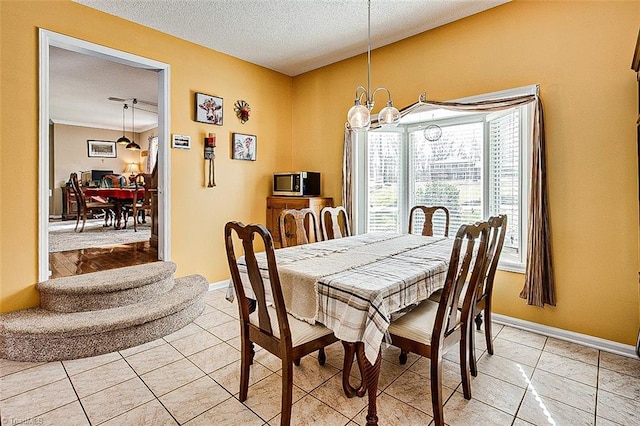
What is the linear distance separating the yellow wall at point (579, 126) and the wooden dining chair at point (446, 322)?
1341 millimetres

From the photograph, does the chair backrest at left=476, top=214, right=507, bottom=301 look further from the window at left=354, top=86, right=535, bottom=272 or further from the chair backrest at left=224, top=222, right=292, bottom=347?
the chair backrest at left=224, top=222, right=292, bottom=347

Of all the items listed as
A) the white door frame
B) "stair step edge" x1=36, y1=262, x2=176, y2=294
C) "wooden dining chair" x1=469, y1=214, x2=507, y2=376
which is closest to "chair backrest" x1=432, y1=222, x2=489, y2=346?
"wooden dining chair" x1=469, y1=214, x2=507, y2=376

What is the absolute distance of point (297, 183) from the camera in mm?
4203

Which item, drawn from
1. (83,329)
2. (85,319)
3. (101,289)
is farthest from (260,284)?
(101,289)

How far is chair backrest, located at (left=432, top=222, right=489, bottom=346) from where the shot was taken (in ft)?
5.04

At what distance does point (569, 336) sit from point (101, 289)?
3.83m

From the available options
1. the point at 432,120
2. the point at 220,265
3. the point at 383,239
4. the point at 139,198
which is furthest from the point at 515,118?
the point at 139,198

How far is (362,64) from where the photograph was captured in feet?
12.9

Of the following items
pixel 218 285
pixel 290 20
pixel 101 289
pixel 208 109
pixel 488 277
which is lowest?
pixel 218 285

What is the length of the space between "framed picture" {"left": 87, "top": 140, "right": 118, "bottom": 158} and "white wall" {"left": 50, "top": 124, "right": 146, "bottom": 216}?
0.09 m

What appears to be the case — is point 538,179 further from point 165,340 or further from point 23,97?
point 23,97

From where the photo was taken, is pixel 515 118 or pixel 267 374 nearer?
pixel 267 374

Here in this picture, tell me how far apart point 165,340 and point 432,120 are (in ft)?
11.5

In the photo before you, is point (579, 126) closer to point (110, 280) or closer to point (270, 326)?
point (270, 326)
